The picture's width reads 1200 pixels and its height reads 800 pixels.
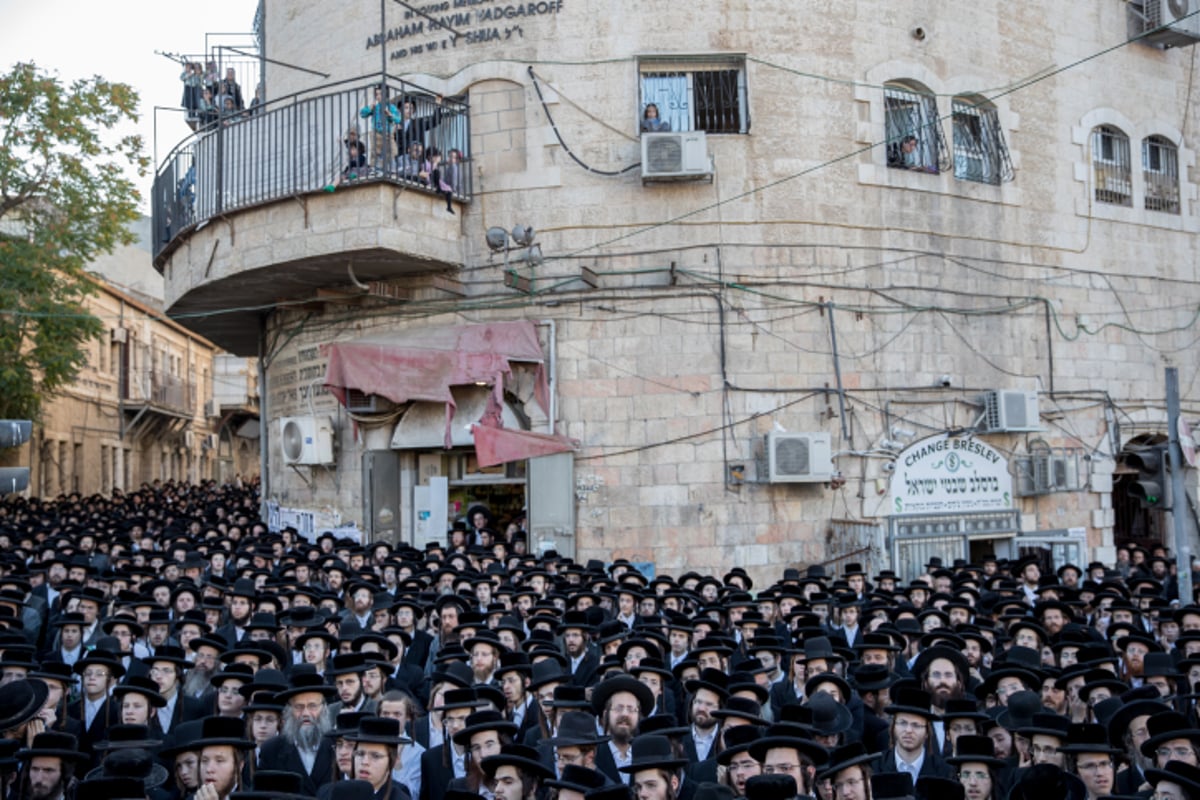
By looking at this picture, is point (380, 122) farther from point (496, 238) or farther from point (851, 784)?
point (851, 784)

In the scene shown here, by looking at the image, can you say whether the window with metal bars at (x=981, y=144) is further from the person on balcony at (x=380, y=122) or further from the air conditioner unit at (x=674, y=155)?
the person on balcony at (x=380, y=122)

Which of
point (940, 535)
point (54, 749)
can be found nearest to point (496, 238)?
point (940, 535)

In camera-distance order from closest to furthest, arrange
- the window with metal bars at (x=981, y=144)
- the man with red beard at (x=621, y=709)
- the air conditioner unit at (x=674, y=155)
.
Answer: the man with red beard at (x=621, y=709), the air conditioner unit at (x=674, y=155), the window with metal bars at (x=981, y=144)

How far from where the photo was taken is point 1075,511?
1994 centimetres

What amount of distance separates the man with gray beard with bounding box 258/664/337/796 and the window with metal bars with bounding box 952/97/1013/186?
46.6 ft

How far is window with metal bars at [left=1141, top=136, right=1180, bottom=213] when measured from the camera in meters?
21.7

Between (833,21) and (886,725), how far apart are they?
12184 mm

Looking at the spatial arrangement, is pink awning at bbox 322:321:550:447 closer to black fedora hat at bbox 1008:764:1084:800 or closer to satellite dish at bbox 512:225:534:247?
satellite dish at bbox 512:225:534:247

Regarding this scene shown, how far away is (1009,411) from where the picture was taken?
61.1ft

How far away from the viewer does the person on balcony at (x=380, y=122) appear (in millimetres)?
17125

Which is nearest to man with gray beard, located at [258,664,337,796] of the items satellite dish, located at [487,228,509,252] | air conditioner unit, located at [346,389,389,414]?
satellite dish, located at [487,228,509,252]

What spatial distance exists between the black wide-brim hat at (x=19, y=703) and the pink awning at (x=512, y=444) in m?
9.14

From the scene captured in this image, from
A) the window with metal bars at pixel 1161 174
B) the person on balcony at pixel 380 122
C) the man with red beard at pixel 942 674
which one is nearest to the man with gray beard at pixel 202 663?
the man with red beard at pixel 942 674

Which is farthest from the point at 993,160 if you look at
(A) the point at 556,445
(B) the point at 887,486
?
(A) the point at 556,445
